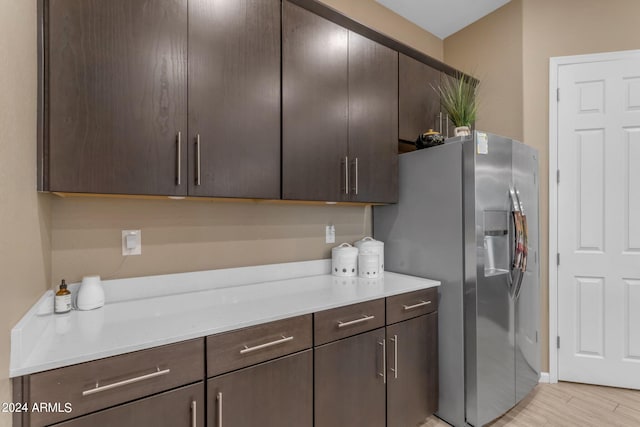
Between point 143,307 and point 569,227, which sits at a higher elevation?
point 569,227

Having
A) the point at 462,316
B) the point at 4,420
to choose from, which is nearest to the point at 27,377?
the point at 4,420

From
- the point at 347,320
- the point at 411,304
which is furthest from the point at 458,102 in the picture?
the point at 347,320

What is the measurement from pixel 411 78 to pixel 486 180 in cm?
93

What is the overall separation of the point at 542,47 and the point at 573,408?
8.66ft

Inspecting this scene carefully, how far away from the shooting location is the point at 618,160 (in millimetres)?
2287

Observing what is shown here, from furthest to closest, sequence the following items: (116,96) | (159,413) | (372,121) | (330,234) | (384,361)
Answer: (330,234), (372,121), (384,361), (116,96), (159,413)

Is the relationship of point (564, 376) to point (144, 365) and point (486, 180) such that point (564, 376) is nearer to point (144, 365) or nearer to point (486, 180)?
point (486, 180)

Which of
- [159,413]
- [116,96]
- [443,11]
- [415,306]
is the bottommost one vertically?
[159,413]

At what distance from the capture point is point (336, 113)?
1.85 m

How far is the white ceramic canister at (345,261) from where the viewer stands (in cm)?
212

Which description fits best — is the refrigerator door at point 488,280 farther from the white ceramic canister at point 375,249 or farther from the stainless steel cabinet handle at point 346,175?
the stainless steel cabinet handle at point 346,175

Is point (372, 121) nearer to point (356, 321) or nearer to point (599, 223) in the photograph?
point (356, 321)

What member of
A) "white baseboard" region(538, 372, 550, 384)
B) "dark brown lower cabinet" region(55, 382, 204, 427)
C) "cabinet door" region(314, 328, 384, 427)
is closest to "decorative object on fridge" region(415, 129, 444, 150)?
"cabinet door" region(314, 328, 384, 427)

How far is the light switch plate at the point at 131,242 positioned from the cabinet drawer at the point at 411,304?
1314 mm
